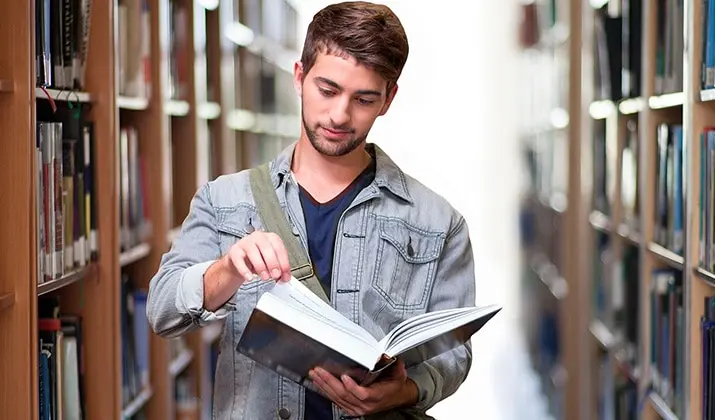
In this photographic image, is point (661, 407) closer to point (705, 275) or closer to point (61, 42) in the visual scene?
point (705, 275)

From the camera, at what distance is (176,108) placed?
3.48 meters

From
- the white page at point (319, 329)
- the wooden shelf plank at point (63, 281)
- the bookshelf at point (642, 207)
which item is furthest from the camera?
the bookshelf at point (642, 207)

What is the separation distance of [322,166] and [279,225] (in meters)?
0.13

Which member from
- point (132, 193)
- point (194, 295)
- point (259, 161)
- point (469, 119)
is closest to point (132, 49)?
point (132, 193)

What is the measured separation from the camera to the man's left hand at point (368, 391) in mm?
1557

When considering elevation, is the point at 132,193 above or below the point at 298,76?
below

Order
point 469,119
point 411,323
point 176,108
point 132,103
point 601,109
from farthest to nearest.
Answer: point 469,119
point 601,109
point 176,108
point 132,103
point 411,323

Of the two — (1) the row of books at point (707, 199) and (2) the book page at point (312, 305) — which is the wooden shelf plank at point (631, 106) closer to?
(1) the row of books at point (707, 199)

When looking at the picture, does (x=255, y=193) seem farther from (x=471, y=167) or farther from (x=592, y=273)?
(x=471, y=167)

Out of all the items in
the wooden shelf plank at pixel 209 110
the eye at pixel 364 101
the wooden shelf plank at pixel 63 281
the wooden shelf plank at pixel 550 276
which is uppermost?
the wooden shelf plank at pixel 209 110

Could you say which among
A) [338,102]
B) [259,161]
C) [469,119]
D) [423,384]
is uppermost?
[469,119]

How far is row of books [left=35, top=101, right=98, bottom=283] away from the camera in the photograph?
218cm

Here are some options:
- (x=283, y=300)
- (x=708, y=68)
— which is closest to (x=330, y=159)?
(x=283, y=300)

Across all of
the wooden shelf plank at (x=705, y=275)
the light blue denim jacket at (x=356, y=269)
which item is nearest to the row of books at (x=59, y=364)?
the light blue denim jacket at (x=356, y=269)
